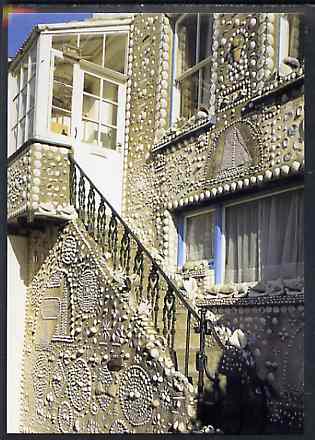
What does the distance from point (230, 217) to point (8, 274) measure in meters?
1.37

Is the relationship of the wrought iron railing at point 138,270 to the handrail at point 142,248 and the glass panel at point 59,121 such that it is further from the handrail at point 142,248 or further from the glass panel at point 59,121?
the glass panel at point 59,121

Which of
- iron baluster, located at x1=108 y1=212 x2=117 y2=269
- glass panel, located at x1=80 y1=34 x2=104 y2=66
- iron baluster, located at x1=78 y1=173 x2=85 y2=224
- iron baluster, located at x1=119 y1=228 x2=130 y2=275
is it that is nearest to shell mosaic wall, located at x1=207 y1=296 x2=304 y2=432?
iron baluster, located at x1=119 y1=228 x2=130 y2=275

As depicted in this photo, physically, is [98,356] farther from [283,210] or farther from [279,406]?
[283,210]

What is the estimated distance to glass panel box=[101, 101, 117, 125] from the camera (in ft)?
12.6

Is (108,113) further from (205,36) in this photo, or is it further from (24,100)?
(205,36)

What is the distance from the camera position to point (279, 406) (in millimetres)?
3398

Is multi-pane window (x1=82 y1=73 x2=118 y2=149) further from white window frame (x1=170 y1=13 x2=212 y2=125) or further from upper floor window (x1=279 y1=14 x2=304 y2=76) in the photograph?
upper floor window (x1=279 y1=14 x2=304 y2=76)

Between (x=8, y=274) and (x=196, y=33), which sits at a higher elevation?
(x=196, y=33)

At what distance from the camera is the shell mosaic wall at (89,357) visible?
3.63 meters

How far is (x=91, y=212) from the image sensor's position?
3.87 m

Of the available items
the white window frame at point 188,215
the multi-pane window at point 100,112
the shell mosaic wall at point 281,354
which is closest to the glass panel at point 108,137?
the multi-pane window at point 100,112

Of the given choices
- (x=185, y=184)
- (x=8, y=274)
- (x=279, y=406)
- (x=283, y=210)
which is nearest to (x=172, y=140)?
(x=185, y=184)

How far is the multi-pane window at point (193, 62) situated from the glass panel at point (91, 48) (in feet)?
1.61

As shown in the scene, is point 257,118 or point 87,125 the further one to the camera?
point 87,125
